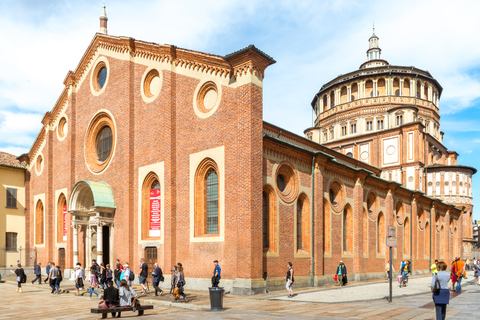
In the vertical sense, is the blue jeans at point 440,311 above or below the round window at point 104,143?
below

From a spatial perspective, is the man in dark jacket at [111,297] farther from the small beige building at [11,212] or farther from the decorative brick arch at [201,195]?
the small beige building at [11,212]

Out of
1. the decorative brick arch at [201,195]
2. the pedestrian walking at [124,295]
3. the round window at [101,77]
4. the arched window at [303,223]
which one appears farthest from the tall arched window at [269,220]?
the round window at [101,77]

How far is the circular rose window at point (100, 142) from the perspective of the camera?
28.0 m

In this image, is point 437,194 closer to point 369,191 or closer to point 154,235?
point 369,191

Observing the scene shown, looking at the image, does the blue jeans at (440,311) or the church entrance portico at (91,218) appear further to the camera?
the church entrance portico at (91,218)

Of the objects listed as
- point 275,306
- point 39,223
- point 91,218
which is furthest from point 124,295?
point 39,223

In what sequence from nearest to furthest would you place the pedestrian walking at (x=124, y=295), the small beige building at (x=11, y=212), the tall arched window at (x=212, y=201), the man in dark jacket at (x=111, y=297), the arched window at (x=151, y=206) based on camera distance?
the man in dark jacket at (x=111, y=297) < the pedestrian walking at (x=124, y=295) < the tall arched window at (x=212, y=201) < the arched window at (x=151, y=206) < the small beige building at (x=11, y=212)

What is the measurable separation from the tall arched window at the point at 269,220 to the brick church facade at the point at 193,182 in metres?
0.05

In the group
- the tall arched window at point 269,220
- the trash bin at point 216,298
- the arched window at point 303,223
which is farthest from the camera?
the arched window at point 303,223

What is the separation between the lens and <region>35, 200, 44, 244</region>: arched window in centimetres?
3475

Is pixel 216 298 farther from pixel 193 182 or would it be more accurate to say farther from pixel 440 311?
pixel 193 182

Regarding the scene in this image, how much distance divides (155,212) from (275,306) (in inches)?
422

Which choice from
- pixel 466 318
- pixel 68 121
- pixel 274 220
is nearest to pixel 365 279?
pixel 274 220

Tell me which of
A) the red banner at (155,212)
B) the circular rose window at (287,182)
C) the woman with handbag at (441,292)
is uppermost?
the circular rose window at (287,182)
